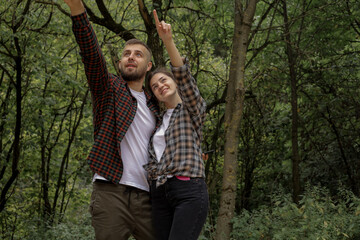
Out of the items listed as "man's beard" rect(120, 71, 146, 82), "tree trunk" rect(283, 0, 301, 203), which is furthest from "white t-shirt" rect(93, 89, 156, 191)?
"tree trunk" rect(283, 0, 301, 203)

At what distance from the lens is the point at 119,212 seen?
2260mm

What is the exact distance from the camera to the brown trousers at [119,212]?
88.0 inches

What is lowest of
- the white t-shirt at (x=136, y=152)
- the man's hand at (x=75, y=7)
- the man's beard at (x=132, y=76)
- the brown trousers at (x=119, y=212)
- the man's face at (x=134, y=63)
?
the brown trousers at (x=119, y=212)

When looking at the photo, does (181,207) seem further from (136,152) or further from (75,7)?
(75,7)

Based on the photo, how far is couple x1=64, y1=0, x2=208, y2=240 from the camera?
7.03 feet

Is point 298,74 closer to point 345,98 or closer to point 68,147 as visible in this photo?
point 345,98

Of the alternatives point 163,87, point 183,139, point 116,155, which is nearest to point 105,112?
point 116,155

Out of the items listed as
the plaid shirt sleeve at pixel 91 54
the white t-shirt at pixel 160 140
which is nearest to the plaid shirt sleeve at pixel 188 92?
the white t-shirt at pixel 160 140

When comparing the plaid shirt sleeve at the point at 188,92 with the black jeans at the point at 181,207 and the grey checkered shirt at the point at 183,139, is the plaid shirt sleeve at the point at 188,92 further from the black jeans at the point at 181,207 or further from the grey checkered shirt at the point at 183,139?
the black jeans at the point at 181,207

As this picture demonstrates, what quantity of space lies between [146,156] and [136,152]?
6 centimetres

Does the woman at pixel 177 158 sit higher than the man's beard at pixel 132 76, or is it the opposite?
the man's beard at pixel 132 76

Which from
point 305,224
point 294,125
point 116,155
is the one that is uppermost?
point 294,125

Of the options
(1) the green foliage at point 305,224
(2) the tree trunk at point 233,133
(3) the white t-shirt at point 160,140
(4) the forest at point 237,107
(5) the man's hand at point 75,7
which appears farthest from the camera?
(4) the forest at point 237,107

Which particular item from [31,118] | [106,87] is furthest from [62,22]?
[106,87]
